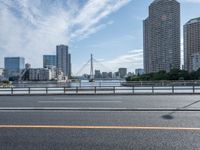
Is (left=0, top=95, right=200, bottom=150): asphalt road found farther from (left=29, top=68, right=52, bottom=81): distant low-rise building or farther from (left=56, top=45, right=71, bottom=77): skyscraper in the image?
(left=56, top=45, right=71, bottom=77): skyscraper

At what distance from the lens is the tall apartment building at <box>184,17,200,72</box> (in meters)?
126

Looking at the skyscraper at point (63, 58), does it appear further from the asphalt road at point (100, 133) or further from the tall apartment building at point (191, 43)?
the asphalt road at point (100, 133)

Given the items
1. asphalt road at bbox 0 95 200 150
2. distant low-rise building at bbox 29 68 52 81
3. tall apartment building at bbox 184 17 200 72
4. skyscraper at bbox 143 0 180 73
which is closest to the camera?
asphalt road at bbox 0 95 200 150

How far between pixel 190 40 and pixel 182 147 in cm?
13647

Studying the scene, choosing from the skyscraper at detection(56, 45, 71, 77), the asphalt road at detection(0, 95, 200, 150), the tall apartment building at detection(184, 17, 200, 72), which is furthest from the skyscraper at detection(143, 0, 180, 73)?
the asphalt road at detection(0, 95, 200, 150)

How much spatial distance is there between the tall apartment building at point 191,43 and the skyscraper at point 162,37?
16.4 m

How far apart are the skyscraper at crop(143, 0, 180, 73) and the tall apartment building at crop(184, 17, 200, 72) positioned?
16360mm

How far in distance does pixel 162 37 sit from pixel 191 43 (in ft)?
92.6

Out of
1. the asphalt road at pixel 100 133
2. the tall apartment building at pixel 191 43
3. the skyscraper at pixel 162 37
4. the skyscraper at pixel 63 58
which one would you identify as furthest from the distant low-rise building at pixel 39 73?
the asphalt road at pixel 100 133

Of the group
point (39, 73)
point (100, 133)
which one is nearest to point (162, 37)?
point (39, 73)

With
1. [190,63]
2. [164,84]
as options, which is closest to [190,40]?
[190,63]

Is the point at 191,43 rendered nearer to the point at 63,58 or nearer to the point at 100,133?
the point at 63,58

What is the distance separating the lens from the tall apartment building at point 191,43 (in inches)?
4954

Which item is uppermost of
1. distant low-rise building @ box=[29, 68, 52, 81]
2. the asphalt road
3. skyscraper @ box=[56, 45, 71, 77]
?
skyscraper @ box=[56, 45, 71, 77]
